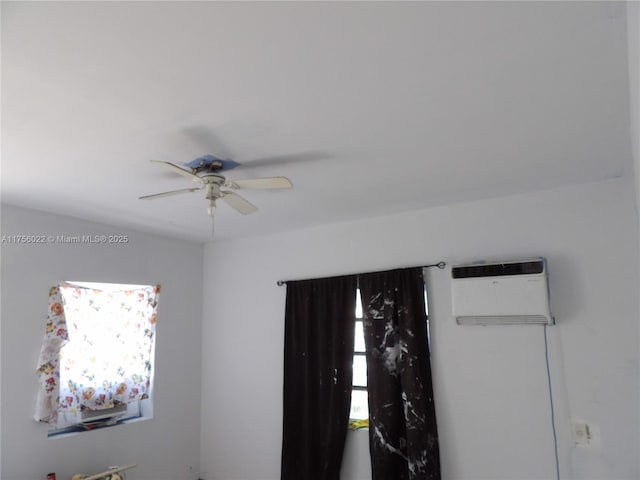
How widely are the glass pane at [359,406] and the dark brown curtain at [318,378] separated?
18 cm

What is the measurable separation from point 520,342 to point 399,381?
2.94ft

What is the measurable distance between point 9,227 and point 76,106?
1810 millimetres

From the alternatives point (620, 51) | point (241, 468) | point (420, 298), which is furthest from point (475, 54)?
point (241, 468)

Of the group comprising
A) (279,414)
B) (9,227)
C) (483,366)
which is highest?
(9,227)

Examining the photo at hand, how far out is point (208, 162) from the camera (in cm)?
215

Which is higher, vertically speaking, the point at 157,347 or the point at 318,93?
the point at 318,93

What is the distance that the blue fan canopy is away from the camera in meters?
2.13

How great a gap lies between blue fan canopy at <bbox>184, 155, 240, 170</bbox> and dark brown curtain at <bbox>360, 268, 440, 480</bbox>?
163 cm

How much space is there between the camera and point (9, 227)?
295 centimetres

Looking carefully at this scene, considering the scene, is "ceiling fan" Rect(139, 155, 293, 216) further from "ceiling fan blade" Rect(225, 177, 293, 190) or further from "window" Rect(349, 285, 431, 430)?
"window" Rect(349, 285, 431, 430)

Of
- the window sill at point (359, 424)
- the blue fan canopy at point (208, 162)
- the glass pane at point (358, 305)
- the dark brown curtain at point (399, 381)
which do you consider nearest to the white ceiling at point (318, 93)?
the blue fan canopy at point (208, 162)

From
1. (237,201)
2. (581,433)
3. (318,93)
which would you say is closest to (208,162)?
(237,201)

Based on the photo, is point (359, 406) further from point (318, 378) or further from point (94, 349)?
point (94, 349)

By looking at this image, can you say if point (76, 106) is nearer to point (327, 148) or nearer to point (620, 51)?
point (327, 148)
